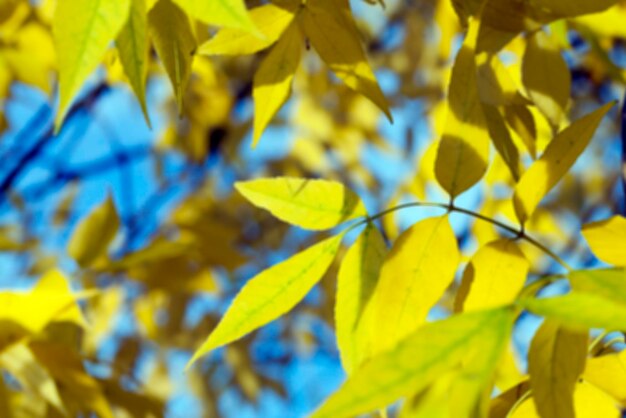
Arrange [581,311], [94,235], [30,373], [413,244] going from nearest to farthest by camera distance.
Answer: [581,311]
[413,244]
[30,373]
[94,235]

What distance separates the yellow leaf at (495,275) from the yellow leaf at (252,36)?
0.14 m

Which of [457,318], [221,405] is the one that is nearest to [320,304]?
[221,405]

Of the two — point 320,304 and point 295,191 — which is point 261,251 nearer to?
point 320,304

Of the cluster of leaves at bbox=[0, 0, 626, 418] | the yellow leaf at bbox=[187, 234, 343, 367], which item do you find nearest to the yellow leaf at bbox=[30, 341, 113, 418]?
the cluster of leaves at bbox=[0, 0, 626, 418]

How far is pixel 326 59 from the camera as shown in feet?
1.28

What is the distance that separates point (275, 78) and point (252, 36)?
0.07 ft

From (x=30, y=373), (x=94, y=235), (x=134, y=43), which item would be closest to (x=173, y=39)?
(x=134, y=43)

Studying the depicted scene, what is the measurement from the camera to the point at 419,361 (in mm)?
250

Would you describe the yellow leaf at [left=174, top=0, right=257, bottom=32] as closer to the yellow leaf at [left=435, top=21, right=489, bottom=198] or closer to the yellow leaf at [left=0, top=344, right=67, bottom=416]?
the yellow leaf at [left=435, top=21, right=489, bottom=198]

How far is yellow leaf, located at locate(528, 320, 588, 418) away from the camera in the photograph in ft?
1.00

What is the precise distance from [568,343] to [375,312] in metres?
0.07

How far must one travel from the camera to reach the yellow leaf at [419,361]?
0.80ft

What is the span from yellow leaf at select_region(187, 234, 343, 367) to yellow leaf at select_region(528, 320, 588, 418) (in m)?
0.09

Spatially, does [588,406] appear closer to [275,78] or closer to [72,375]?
[275,78]
